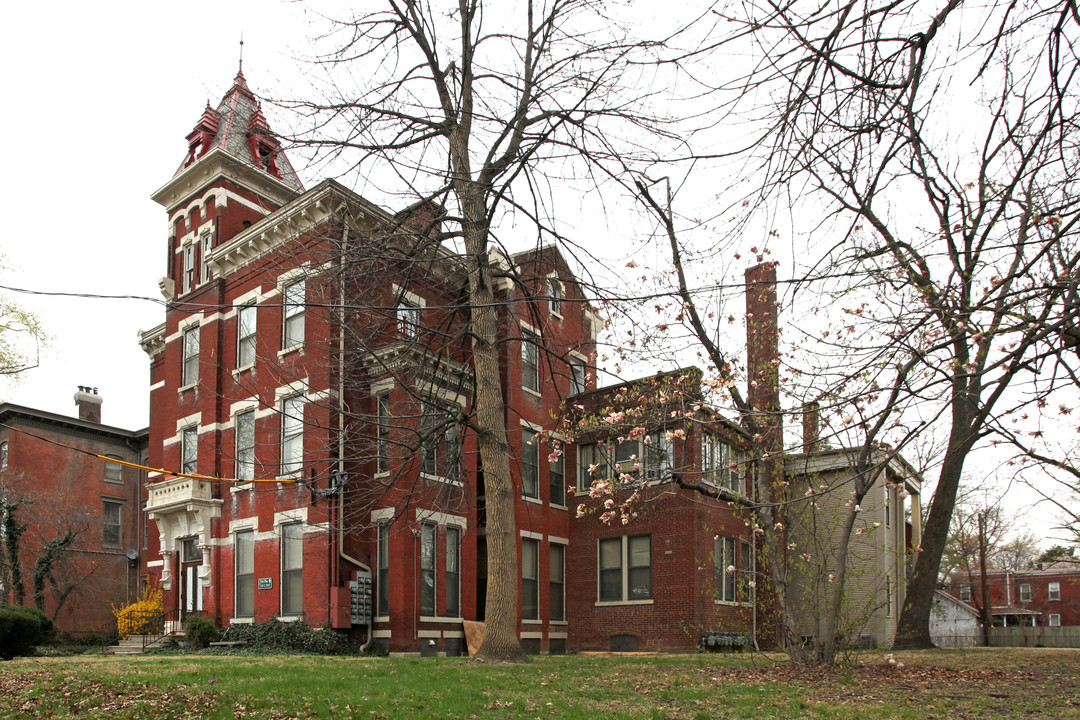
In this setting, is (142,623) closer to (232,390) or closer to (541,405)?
→ (232,390)

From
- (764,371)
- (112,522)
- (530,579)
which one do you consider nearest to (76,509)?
(112,522)

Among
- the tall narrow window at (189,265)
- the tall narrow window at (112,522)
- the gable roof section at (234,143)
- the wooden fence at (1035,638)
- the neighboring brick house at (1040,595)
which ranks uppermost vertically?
the gable roof section at (234,143)

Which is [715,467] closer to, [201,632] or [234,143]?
[201,632]

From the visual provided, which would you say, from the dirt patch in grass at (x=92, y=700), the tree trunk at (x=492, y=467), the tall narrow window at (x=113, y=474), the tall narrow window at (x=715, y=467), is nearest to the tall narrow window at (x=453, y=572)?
the tall narrow window at (x=715, y=467)

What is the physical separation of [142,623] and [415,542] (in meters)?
9.93

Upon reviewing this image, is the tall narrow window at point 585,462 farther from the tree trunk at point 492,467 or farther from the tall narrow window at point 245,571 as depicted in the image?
the tree trunk at point 492,467

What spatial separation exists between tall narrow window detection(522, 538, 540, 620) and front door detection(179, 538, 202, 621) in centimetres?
923

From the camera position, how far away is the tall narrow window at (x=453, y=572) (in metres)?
22.5

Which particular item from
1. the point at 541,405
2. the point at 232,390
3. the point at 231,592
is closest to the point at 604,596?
the point at 541,405

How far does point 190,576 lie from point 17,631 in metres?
7.03

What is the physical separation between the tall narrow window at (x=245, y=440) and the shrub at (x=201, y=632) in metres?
3.82

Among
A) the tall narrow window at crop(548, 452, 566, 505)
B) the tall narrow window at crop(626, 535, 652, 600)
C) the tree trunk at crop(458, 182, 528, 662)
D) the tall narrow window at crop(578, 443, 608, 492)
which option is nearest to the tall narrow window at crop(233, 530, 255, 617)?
the tall narrow window at crop(548, 452, 566, 505)

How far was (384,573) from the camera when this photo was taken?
71.8 ft

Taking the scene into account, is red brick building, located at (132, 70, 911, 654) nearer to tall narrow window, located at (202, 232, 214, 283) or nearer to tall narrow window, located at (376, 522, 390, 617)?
tall narrow window, located at (376, 522, 390, 617)
